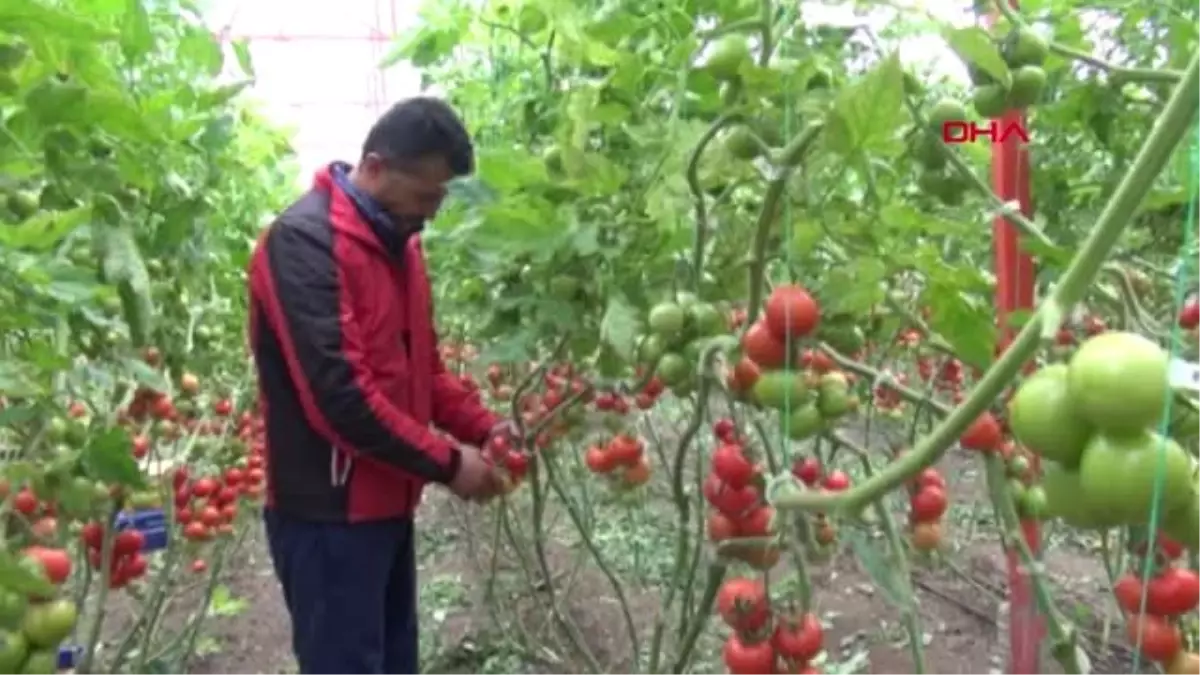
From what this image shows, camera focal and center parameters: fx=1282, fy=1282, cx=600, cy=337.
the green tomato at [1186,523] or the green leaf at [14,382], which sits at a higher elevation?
the green leaf at [14,382]

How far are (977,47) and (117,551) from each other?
194 cm

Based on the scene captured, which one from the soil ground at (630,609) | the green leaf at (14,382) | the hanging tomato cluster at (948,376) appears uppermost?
the green leaf at (14,382)

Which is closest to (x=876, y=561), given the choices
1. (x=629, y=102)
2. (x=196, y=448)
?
(x=629, y=102)

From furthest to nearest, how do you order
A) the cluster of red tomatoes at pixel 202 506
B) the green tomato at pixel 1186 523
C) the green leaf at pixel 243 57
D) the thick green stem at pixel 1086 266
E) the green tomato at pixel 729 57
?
the cluster of red tomatoes at pixel 202 506, the green leaf at pixel 243 57, the green tomato at pixel 729 57, the green tomato at pixel 1186 523, the thick green stem at pixel 1086 266

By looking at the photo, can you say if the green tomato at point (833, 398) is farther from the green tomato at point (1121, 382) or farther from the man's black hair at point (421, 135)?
the man's black hair at point (421, 135)

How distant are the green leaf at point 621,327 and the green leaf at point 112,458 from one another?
0.55m

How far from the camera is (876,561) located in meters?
1.11

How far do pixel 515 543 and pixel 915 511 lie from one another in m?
1.95

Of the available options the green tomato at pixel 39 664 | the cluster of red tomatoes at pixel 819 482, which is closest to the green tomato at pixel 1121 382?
the cluster of red tomatoes at pixel 819 482

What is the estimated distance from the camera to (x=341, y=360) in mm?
2014

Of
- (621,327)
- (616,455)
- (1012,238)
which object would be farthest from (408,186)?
(1012,238)

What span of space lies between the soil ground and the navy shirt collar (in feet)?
4.27

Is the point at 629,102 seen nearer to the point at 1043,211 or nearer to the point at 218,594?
the point at 1043,211

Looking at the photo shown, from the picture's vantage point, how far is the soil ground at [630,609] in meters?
3.34
